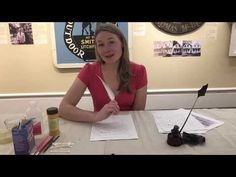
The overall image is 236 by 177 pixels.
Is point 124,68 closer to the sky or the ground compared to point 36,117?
closer to the sky

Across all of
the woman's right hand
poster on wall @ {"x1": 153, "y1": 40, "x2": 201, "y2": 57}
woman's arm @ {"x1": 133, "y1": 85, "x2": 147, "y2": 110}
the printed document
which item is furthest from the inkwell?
poster on wall @ {"x1": 153, "y1": 40, "x2": 201, "y2": 57}

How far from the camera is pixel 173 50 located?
2215mm

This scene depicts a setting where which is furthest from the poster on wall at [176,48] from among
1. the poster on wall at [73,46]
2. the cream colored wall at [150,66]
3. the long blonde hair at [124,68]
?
the long blonde hair at [124,68]

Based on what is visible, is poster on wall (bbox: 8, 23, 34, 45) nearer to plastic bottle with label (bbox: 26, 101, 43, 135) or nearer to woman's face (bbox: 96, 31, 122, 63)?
woman's face (bbox: 96, 31, 122, 63)

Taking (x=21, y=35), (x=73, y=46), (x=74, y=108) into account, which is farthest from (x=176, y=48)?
(x=21, y=35)

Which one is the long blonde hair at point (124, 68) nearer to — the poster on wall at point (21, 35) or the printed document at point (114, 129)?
the printed document at point (114, 129)

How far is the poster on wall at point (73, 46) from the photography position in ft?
7.02

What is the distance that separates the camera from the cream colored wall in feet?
7.20

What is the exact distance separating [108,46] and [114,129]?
0.56 meters

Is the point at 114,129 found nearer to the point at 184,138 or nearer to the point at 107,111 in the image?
the point at 107,111

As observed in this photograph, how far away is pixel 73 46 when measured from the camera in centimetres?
219
